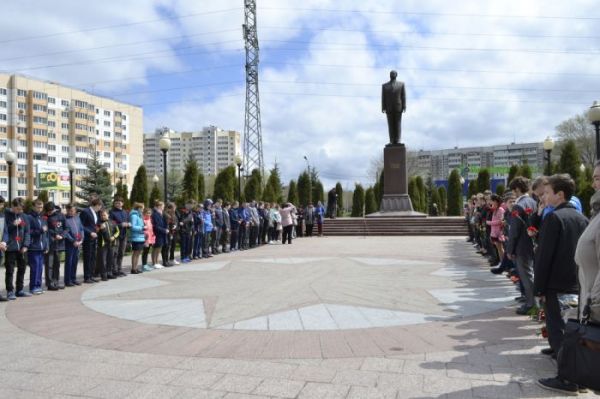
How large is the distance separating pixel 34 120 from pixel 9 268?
261 ft

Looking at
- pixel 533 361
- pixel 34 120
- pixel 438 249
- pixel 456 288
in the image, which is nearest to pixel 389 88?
pixel 438 249

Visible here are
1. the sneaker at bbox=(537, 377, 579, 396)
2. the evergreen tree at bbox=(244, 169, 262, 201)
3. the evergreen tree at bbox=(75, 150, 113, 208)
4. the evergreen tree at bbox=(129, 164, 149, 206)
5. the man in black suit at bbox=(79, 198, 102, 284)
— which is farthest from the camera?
the evergreen tree at bbox=(244, 169, 262, 201)

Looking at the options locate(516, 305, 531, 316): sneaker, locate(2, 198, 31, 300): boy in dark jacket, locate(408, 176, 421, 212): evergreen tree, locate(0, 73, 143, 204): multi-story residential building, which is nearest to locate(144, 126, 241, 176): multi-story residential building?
locate(0, 73, 143, 204): multi-story residential building

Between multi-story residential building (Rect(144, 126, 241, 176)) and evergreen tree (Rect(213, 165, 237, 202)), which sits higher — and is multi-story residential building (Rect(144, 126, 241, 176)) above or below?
above

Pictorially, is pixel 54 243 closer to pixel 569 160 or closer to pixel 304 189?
pixel 569 160

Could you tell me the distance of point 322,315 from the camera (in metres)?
6.92

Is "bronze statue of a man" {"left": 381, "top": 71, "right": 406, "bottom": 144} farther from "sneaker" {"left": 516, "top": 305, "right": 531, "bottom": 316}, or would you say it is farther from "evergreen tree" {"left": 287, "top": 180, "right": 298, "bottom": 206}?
"sneaker" {"left": 516, "top": 305, "right": 531, "bottom": 316}

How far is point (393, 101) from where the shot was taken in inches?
1041

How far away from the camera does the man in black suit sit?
35.9 feet

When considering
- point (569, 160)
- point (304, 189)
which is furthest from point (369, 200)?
point (569, 160)

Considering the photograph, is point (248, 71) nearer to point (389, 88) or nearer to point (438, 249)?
point (389, 88)

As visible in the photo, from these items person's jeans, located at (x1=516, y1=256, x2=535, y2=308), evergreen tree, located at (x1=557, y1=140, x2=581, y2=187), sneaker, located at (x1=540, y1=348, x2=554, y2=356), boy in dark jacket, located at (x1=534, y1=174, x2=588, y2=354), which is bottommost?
sneaker, located at (x1=540, y1=348, x2=554, y2=356)

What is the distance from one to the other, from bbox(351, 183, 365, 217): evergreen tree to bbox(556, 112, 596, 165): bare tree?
28317mm

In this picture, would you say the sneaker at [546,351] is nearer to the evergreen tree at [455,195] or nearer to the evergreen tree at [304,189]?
the evergreen tree at [304,189]
